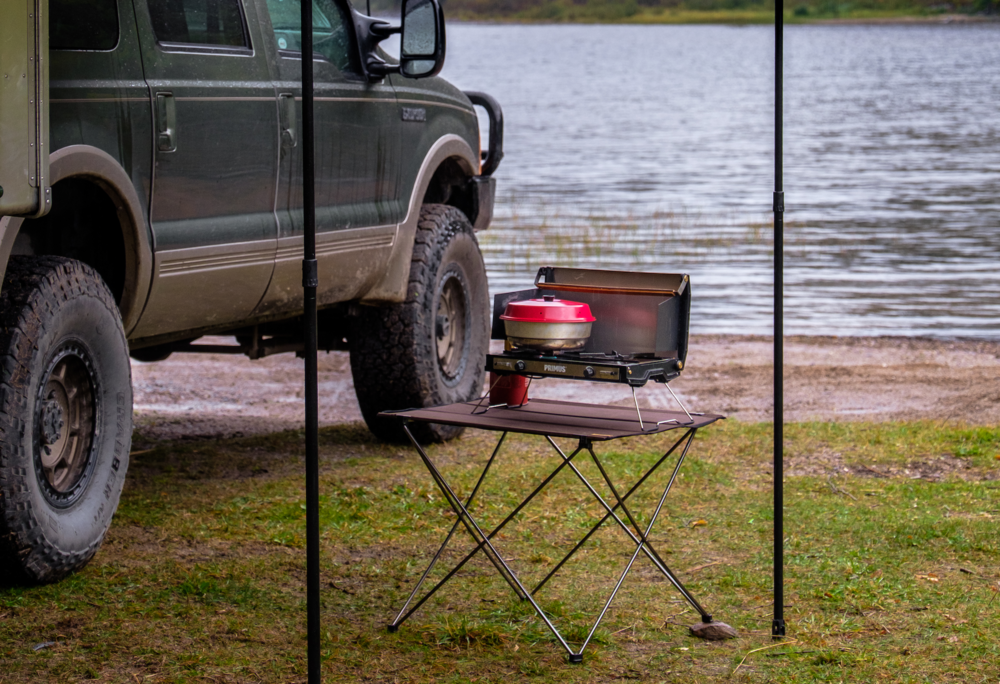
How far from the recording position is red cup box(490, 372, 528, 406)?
14.6 feet

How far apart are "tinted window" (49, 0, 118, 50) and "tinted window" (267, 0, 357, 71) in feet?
3.60

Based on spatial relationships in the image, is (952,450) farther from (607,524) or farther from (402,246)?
(402,246)

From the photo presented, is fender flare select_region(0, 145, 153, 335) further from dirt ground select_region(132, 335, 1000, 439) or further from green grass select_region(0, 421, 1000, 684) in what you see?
dirt ground select_region(132, 335, 1000, 439)

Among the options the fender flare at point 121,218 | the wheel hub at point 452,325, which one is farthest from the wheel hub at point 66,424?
the wheel hub at point 452,325

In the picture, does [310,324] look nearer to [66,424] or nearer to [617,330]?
[617,330]

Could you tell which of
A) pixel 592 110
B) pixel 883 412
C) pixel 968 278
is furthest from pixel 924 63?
pixel 883 412

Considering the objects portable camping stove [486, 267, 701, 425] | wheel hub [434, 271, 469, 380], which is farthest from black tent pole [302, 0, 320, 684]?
wheel hub [434, 271, 469, 380]

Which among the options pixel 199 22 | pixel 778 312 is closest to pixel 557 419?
pixel 778 312

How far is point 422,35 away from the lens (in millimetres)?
6328

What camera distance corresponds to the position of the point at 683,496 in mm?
6082

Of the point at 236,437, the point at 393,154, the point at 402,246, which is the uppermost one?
the point at 393,154

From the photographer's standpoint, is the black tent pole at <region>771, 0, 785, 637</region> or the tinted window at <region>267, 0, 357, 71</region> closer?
the black tent pole at <region>771, 0, 785, 637</region>

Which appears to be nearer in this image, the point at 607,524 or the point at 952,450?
the point at 607,524

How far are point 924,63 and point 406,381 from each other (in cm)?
8484
